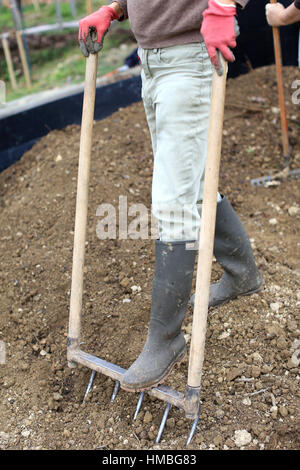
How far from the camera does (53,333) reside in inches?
100

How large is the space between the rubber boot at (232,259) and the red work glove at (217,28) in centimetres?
78

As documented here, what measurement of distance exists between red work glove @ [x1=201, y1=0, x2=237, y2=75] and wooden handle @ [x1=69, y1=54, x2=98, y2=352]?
1.92 feet

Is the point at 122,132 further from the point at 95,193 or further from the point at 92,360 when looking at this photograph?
the point at 92,360

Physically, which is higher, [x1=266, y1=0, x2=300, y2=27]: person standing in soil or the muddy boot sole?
[x1=266, y1=0, x2=300, y2=27]: person standing in soil

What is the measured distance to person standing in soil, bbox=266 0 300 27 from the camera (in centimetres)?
231

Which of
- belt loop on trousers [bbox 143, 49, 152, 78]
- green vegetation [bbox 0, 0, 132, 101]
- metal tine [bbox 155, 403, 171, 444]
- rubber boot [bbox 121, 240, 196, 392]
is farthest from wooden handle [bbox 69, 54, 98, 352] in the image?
green vegetation [bbox 0, 0, 132, 101]

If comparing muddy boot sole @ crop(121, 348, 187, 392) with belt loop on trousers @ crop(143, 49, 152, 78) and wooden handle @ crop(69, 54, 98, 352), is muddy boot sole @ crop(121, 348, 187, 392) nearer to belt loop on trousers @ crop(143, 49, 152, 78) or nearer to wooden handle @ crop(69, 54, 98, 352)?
wooden handle @ crop(69, 54, 98, 352)

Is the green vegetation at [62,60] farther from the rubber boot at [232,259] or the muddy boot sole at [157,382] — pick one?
the muddy boot sole at [157,382]

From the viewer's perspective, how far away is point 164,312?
6.58ft

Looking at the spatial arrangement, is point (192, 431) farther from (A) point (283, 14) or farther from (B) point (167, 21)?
(A) point (283, 14)

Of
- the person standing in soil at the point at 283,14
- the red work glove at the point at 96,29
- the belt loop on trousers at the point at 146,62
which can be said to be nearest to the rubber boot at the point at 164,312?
the belt loop on trousers at the point at 146,62

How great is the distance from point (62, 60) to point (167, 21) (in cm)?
751

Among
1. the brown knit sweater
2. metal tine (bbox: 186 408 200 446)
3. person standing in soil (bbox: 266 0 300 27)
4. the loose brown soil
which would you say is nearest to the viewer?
the brown knit sweater

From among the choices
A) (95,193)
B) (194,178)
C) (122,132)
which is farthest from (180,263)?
(122,132)
